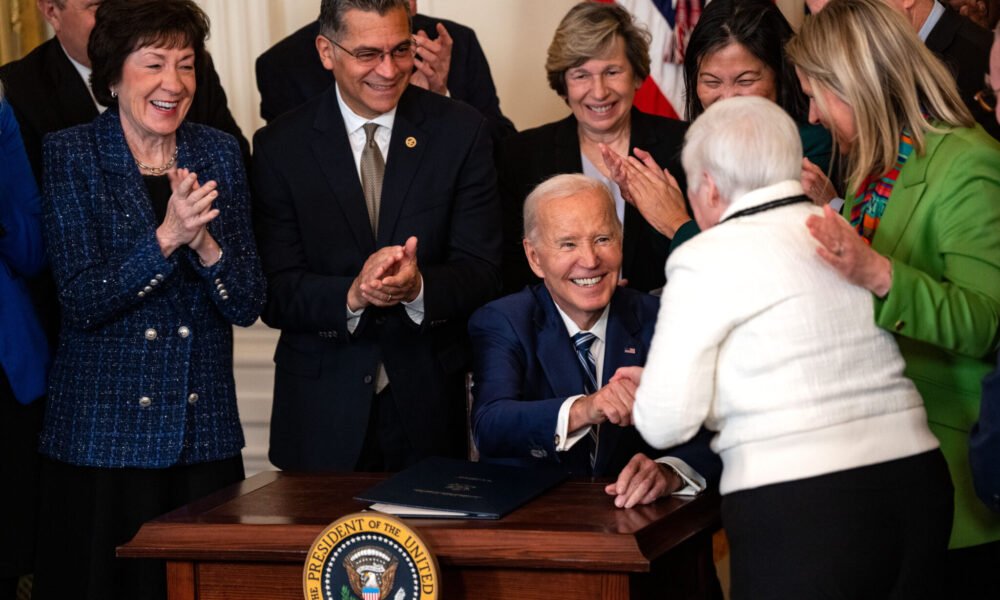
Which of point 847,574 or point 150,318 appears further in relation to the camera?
point 150,318

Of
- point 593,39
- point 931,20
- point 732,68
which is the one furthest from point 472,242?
point 931,20

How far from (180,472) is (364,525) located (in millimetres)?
1083

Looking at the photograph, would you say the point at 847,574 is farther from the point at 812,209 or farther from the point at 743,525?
the point at 812,209

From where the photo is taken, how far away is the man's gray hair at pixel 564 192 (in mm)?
3189

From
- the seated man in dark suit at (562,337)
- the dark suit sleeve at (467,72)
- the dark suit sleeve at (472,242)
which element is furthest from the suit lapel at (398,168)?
the dark suit sleeve at (467,72)

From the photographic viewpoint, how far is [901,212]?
260 centimetres

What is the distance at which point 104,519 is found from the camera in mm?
3223

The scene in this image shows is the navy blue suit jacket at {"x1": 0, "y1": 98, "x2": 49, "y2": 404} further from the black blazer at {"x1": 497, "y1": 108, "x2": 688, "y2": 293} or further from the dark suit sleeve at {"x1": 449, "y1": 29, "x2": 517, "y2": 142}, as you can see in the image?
the dark suit sleeve at {"x1": 449, "y1": 29, "x2": 517, "y2": 142}

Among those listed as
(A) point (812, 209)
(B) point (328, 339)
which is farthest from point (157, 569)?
(A) point (812, 209)

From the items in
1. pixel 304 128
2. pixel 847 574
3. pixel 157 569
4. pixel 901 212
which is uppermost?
pixel 304 128

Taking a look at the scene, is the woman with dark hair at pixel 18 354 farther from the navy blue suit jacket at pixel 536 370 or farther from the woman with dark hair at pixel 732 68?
the woman with dark hair at pixel 732 68

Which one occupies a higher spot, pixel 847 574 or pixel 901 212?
pixel 901 212

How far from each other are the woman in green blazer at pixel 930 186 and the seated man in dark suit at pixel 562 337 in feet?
1.91

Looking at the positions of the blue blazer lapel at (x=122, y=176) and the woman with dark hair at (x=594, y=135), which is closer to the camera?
the blue blazer lapel at (x=122, y=176)
